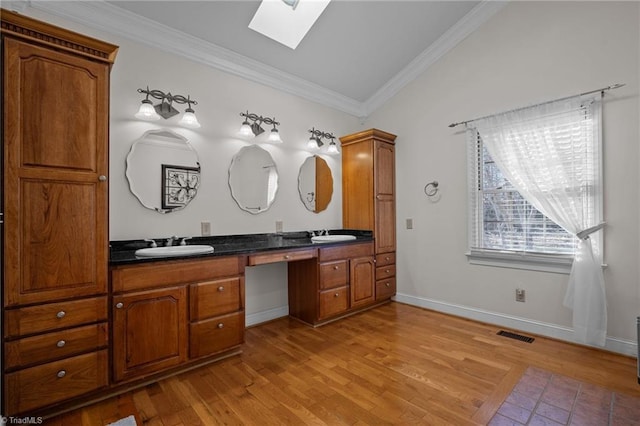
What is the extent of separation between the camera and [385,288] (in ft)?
12.5

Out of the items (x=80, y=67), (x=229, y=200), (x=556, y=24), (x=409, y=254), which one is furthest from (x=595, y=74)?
(x=80, y=67)

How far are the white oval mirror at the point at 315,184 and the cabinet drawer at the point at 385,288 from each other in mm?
1212

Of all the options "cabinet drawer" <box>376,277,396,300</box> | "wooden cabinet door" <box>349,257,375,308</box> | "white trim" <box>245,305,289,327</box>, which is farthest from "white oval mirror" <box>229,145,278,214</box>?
"cabinet drawer" <box>376,277,396,300</box>

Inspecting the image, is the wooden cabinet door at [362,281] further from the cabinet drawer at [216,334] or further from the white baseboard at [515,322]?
the cabinet drawer at [216,334]

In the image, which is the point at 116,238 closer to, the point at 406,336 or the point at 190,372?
the point at 190,372

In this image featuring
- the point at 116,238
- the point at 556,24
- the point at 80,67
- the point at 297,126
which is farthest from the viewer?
the point at 297,126

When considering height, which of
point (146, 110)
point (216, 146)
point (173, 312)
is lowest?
point (173, 312)

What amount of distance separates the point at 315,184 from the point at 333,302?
4.84 feet

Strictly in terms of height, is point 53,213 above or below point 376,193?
below

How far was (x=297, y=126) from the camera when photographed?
3633mm

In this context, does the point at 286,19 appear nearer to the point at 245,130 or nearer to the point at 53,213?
the point at 245,130

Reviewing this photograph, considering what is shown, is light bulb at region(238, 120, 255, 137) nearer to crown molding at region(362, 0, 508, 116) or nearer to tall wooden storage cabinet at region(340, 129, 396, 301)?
tall wooden storage cabinet at region(340, 129, 396, 301)

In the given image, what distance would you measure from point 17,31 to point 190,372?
2.35 m

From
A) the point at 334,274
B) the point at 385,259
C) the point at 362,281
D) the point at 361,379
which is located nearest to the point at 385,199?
the point at 385,259
